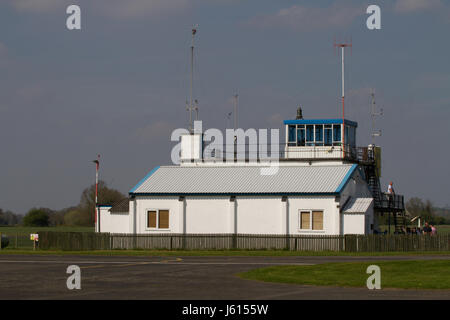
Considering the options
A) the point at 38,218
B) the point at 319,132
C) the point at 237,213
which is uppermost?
the point at 319,132

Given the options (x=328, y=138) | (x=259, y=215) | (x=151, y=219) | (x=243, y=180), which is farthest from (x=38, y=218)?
(x=259, y=215)

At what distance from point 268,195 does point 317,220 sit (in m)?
3.81

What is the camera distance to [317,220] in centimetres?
4853

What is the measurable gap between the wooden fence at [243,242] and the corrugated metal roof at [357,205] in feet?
8.86

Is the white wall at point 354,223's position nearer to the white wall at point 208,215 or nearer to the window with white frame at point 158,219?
the white wall at point 208,215

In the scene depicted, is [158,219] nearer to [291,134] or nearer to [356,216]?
[291,134]

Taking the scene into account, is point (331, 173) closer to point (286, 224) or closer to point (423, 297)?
point (286, 224)

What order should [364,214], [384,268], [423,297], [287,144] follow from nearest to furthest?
1. [423,297]
2. [384,268]
3. [364,214]
4. [287,144]

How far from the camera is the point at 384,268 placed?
89.1 feet

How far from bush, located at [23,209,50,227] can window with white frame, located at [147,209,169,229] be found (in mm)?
100356

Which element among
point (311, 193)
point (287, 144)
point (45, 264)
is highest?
point (287, 144)
